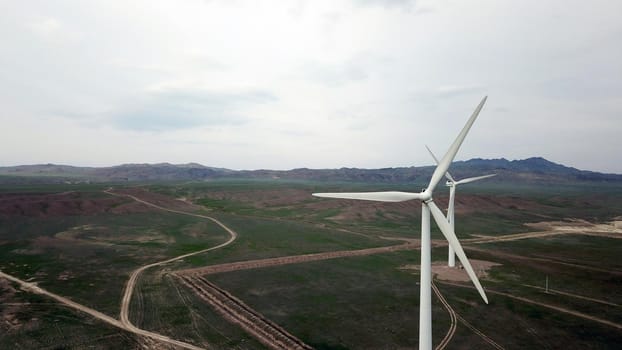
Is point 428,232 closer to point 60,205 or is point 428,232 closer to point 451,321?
point 451,321

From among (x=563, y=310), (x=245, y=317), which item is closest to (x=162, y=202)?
(x=245, y=317)

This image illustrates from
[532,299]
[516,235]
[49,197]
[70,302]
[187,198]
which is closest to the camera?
[70,302]

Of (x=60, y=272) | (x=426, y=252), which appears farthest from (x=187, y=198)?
(x=426, y=252)

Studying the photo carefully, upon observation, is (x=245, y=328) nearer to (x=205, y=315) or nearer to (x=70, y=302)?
(x=205, y=315)

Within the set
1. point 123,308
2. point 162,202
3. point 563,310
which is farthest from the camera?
point 162,202

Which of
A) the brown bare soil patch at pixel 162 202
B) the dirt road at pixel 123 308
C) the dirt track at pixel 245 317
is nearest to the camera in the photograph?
the dirt road at pixel 123 308

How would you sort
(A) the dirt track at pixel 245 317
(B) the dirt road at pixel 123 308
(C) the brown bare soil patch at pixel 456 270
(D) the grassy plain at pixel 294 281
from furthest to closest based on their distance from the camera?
(C) the brown bare soil patch at pixel 456 270 → (D) the grassy plain at pixel 294 281 → (A) the dirt track at pixel 245 317 → (B) the dirt road at pixel 123 308

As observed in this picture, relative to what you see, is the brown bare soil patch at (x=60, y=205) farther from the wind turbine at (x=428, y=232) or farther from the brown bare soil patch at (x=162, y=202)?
the wind turbine at (x=428, y=232)

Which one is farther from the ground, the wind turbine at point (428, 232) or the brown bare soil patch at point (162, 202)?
the wind turbine at point (428, 232)

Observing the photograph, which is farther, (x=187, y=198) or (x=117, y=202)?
(x=187, y=198)

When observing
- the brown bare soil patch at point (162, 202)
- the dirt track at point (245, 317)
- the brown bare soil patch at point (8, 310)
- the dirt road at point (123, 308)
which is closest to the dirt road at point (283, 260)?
the dirt track at point (245, 317)

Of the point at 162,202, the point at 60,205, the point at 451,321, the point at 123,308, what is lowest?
the point at 451,321
